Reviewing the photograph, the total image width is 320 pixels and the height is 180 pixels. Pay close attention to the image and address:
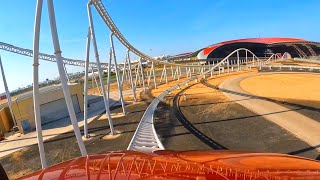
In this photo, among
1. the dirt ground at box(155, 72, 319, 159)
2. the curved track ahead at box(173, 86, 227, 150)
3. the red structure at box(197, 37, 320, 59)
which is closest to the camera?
the dirt ground at box(155, 72, 319, 159)

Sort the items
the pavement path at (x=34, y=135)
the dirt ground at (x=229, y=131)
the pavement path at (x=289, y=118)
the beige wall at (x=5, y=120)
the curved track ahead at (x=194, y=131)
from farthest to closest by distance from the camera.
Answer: the beige wall at (x=5, y=120) → the pavement path at (x=34, y=135) → the pavement path at (x=289, y=118) → the curved track ahead at (x=194, y=131) → the dirt ground at (x=229, y=131)

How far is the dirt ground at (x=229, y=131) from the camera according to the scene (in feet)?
43.8

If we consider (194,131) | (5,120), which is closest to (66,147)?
(194,131)

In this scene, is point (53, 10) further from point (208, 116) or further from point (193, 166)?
point (208, 116)

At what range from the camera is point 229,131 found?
1661cm

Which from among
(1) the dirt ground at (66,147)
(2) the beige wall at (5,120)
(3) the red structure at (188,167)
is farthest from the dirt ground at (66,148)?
(3) the red structure at (188,167)

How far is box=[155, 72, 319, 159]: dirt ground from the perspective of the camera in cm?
1336

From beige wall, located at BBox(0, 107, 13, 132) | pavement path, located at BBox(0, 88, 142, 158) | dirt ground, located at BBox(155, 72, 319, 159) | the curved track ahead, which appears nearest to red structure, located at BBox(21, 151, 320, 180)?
dirt ground, located at BBox(155, 72, 319, 159)

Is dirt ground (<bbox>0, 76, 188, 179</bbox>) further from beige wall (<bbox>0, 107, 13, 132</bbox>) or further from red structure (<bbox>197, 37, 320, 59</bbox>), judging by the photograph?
red structure (<bbox>197, 37, 320, 59</bbox>)

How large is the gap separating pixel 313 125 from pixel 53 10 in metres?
13.9

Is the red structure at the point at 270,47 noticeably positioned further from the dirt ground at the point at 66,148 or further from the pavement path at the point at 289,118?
the dirt ground at the point at 66,148

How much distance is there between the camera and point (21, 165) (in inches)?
671

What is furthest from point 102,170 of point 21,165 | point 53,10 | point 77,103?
point 77,103

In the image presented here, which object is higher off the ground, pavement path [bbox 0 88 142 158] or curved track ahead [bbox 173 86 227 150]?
curved track ahead [bbox 173 86 227 150]
